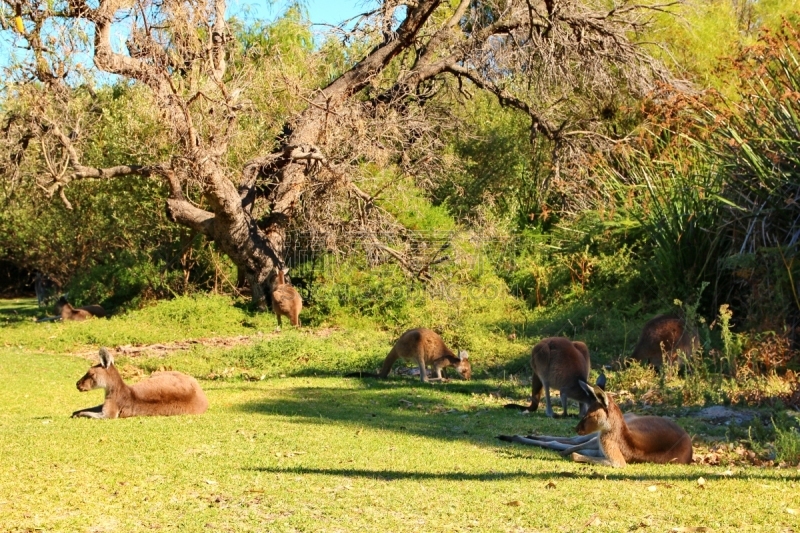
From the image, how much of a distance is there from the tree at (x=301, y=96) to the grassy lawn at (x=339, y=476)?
7618mm

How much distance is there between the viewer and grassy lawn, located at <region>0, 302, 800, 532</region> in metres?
6.03

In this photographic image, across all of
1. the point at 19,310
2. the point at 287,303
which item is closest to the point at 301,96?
the point at 287,303

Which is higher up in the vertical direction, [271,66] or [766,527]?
[271,66]

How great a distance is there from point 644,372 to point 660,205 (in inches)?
192

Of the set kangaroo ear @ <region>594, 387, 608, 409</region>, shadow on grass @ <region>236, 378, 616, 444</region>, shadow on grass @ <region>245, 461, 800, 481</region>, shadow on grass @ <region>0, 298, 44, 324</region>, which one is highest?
shadow on grass @ <region>0, 298, 44, 324</region>

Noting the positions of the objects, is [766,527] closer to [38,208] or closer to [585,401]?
[585,401]

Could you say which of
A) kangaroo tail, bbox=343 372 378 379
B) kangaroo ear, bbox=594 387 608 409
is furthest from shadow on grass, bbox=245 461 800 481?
kangaroo tail, bbox=343 372 378 379

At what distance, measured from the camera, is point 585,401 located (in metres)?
10.0

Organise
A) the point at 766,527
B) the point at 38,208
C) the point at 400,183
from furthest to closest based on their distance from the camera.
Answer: the point at 38,208, the point at 400,183, the point at 766,527

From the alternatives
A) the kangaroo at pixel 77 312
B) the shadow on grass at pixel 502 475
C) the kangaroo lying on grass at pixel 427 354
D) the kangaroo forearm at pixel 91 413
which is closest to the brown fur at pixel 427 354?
the kangaroo lying on grass at pixel 427 354

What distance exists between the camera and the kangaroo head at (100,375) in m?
10.2

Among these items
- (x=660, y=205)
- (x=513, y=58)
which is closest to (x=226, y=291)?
(x=513, y=58)

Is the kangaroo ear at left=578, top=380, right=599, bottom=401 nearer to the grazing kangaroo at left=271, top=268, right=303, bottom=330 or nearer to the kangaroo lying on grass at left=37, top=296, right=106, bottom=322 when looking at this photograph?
the grazing kangaroo at left=271, top=268, right=303, bottom=330

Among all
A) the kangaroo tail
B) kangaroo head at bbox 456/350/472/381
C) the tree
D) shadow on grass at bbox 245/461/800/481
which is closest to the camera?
shadow on grass at bbox 245/461/800/481
